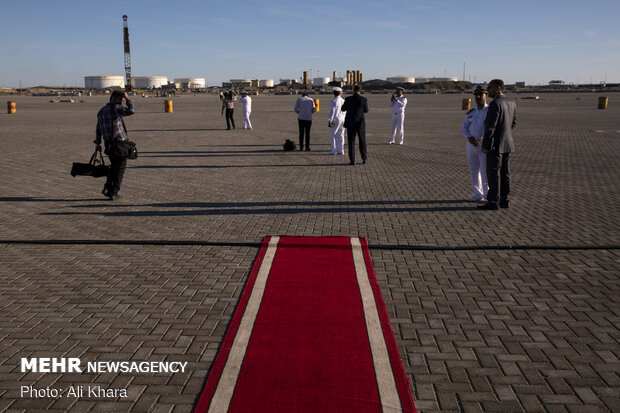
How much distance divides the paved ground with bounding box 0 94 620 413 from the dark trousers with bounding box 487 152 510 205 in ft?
1.23

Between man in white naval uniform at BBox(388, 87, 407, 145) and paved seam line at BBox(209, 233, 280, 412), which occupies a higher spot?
man in white naval uniform at BBox(388, 87, 407, 145)

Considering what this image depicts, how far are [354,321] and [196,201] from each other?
18.0 ft

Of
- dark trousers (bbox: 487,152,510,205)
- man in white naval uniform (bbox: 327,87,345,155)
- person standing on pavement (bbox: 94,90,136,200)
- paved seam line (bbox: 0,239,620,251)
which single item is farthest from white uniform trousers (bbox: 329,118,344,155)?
paved seam line (bbox: 0,239,620,251)

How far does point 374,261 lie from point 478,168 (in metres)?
4.06

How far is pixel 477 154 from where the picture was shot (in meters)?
9.05

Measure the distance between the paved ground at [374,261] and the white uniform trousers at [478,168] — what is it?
1.33 feet

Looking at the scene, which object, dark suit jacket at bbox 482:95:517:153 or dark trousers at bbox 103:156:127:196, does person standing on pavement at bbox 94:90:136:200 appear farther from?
dark suit jacket at bbox 482:95:517:153

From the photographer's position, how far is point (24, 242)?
22.3ft

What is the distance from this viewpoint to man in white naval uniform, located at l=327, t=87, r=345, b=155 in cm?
1427

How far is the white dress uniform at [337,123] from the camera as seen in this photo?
14.4 metres

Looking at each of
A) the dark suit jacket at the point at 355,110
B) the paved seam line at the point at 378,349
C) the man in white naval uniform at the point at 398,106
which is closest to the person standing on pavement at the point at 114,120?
the paved seam line at the point at 378,349

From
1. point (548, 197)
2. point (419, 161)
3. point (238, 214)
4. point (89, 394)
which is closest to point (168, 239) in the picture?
point (238, 214)

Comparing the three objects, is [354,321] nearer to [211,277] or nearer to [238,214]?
[211,277]

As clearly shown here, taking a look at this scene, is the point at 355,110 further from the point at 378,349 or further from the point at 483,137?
the point at 378,349
